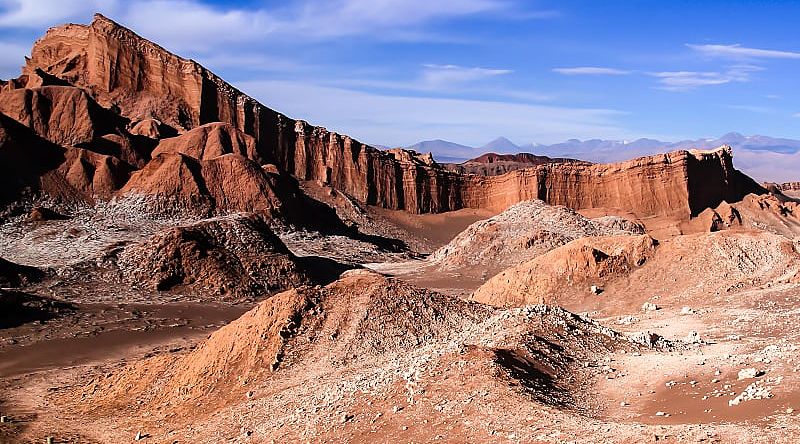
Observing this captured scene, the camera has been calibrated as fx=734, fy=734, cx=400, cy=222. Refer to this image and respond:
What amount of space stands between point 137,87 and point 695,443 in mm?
55852

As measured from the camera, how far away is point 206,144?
48.8 m

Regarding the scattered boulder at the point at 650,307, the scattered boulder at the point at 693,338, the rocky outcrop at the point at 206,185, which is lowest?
the scattered boulder at the point at 650,307


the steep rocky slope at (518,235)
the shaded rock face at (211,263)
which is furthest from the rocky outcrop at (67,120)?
the steep rocky slope at (518,235)

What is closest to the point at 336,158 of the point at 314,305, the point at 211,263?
the point at 211,263

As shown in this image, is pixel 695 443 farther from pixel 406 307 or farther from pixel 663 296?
pixel 663 296

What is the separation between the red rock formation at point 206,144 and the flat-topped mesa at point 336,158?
167cm

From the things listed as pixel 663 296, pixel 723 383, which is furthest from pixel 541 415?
pixel 663 296

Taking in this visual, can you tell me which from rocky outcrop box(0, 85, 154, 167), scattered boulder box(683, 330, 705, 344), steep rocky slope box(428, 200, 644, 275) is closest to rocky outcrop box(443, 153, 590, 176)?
steep rocky slope box(428, 200, 644, 275)

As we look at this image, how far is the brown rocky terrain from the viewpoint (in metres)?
9.59

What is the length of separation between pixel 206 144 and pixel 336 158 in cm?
1415

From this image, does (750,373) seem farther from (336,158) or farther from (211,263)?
(336,158)

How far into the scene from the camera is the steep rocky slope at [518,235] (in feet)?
118

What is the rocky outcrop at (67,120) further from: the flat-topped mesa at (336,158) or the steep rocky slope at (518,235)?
the steep rocky slope at (518,235)

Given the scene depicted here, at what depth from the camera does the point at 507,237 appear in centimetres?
3806
